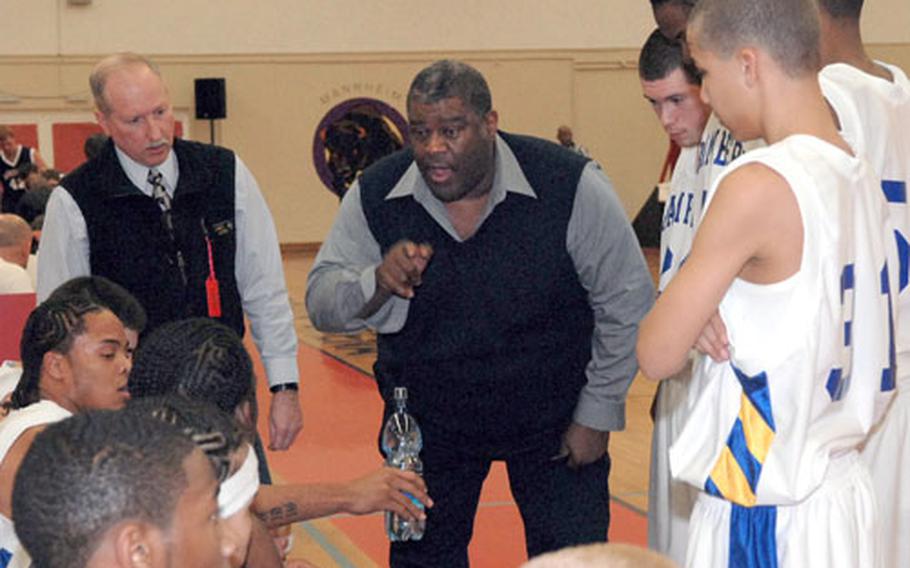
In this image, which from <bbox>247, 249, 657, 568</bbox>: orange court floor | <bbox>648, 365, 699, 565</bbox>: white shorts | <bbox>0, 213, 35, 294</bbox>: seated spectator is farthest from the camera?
<bbox>0, 213, 35, 294</bbox>: seated spectator

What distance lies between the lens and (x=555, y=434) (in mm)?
4547

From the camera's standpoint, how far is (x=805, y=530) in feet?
10.0

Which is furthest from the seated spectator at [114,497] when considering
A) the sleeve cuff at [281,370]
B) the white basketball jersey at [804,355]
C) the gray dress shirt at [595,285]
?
the sleeve cuff at [281,370]

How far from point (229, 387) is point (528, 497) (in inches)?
62.4

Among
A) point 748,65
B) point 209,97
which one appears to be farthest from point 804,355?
point 209,97

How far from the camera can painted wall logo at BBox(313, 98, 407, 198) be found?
2127cm

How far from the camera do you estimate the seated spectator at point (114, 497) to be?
2203 millimetres

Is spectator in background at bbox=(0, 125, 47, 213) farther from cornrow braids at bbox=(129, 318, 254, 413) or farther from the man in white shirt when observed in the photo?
cornrow braids at bbox=(129, 318, 254, 413)

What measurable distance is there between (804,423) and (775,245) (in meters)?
0.38

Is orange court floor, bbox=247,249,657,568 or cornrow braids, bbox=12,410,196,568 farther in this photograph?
orange court floor, bbox=247,249,657,568

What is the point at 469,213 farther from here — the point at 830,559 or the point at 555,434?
the point at 830,559

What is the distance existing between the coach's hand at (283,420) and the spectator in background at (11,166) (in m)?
11.8

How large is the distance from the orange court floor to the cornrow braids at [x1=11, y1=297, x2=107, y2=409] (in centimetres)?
135

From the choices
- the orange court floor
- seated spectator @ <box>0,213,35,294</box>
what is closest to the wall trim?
the orange court floor
